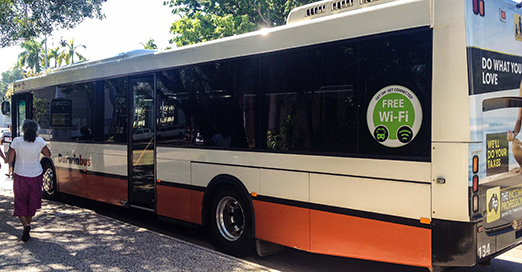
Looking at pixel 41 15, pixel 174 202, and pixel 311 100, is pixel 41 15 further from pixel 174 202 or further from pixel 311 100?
pixel 311 100

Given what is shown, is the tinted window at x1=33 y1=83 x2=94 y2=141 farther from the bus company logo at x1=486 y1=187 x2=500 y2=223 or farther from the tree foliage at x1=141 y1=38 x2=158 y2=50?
the tree foliage at x1=141 y1=38 x2=158 y2=50

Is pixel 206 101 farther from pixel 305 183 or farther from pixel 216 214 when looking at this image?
pixel 305 183

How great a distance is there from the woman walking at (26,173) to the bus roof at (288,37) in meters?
2.28

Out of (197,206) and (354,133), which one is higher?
(354,133)

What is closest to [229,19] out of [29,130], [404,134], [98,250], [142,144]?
[142,144]

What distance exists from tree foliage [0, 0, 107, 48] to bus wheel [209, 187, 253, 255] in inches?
391

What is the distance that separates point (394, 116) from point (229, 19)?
17.6 meters

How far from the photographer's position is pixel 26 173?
708 cm

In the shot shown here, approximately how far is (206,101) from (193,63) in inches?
27.9

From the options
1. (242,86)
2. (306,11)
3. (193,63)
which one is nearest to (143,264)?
(242,86)

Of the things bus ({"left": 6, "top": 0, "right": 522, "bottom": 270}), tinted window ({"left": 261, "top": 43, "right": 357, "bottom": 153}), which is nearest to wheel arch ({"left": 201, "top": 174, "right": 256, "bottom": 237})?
bus ({"left": 6, "top": 0, "right": 522, "bottom": 270})

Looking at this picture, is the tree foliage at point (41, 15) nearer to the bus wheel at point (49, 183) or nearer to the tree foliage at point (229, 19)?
the bus wheel at point (49, 183)

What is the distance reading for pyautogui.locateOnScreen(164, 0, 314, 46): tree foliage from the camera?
21.4 m

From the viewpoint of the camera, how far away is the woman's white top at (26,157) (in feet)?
23.2
